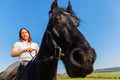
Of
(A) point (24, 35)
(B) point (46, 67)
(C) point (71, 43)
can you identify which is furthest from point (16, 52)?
(C) point (71, 43)

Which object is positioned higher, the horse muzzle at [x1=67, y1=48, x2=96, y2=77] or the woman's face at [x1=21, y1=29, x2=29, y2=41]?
the woman's face at [x1=21, y1=29, x2=29, y2=41]

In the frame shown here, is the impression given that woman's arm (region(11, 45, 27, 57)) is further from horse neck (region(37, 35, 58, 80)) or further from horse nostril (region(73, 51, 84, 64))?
horse nostril (region(73, 51, 84, 64))

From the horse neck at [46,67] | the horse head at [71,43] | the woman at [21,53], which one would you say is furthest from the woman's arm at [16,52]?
the horse head at [71,43]

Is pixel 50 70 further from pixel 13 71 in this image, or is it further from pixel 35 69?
pixel 13 71

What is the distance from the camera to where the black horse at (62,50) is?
775cm

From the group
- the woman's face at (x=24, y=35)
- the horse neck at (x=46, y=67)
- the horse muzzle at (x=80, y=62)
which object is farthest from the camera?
the woman's face at (x=24, y=35)

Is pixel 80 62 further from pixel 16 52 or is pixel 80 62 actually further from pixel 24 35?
pixel 24 35

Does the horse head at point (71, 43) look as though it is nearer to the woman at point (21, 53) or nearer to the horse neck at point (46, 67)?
the horse neck at point (46, 67)

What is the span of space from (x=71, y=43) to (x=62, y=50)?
33 cm

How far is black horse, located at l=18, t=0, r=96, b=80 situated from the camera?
775 cm

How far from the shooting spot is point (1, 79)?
10750 millimetres

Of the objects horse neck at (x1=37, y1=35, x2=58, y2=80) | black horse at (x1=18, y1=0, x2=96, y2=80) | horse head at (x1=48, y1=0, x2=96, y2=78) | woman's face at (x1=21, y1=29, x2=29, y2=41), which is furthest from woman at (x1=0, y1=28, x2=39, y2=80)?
horse head at (x1=48, y1=0, x2=96, y2=78)

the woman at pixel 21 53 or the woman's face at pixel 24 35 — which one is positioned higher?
the woman's face at pixel 24 35

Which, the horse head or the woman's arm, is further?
the woman's arm
